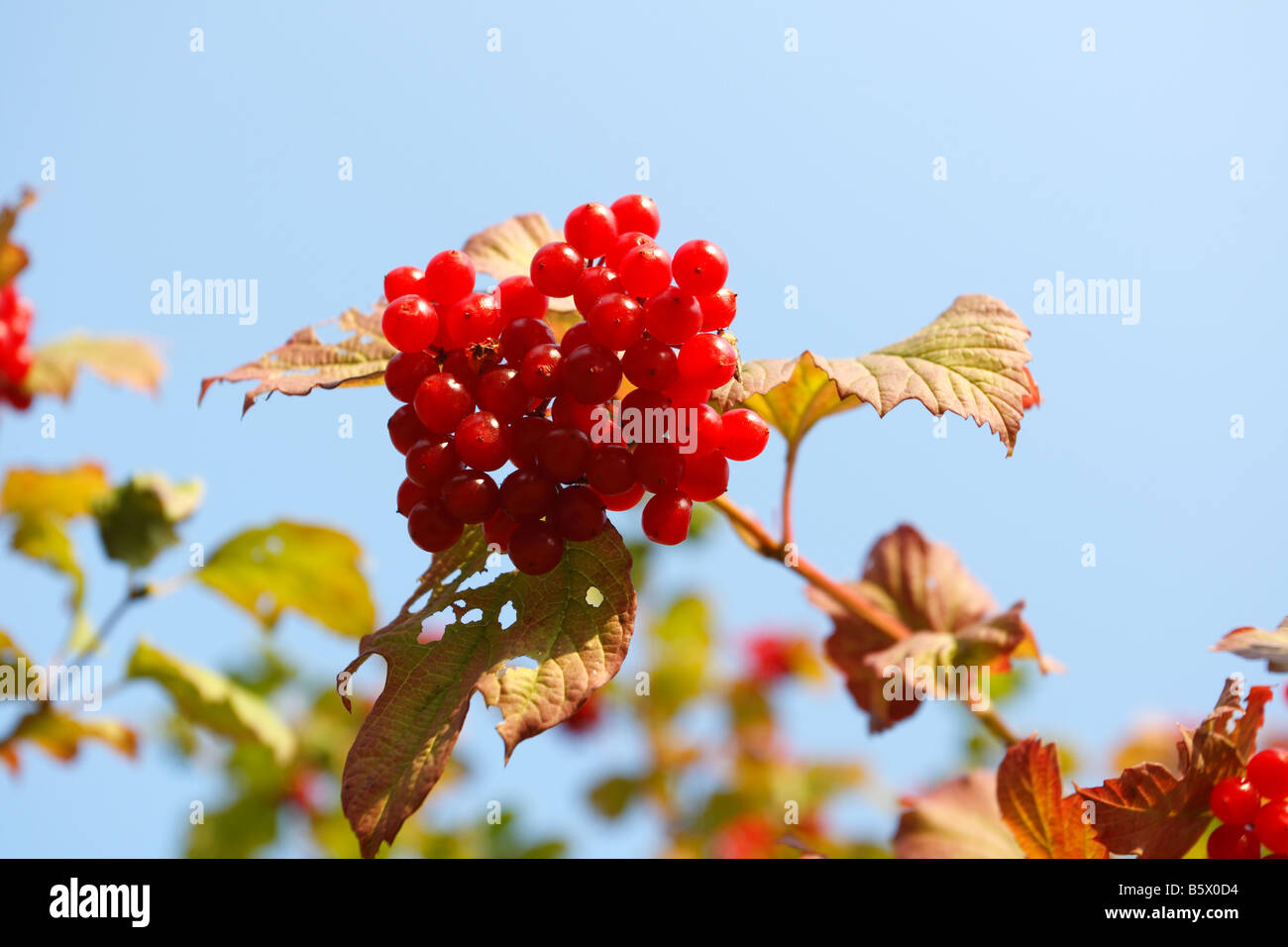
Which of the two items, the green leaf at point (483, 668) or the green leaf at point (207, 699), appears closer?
the green leaf at point (483, 668)

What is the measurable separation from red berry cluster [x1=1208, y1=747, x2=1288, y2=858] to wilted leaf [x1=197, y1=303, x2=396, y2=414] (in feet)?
4.26

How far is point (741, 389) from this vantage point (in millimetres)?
1275

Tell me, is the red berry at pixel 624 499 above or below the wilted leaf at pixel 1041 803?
above

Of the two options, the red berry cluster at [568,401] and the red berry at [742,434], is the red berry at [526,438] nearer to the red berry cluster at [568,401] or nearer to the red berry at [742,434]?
the red berry cluster at [568,401]

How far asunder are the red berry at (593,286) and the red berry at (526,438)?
16 centimetres

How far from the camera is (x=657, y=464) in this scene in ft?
4.03

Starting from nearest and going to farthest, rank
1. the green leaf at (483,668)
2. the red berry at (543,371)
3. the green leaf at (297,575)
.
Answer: the green leaf at (483,668), the red berry at (543,371), the green leaf at (297,575)

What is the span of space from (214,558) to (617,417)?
1.61 metres

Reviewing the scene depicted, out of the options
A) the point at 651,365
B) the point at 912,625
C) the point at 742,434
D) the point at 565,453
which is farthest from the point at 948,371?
the point at 912,625

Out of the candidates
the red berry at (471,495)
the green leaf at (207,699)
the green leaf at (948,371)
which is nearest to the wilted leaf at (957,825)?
the green leaf at (948,371)

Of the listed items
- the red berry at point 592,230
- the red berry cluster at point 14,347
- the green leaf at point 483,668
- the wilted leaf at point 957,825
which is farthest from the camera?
the red berry cluster at point 14,347

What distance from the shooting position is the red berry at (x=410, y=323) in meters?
1.28
